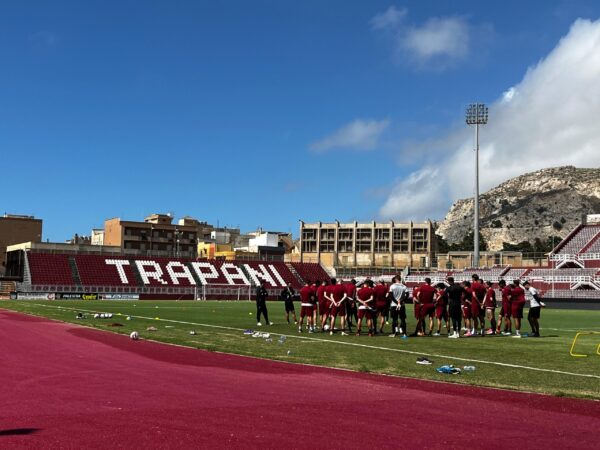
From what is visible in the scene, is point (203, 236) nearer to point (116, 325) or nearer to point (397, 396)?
point (116, 325)

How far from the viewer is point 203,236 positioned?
16425 centimetres

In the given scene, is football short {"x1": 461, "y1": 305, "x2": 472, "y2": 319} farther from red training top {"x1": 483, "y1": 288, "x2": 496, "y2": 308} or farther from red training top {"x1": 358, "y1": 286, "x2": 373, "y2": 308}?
red training top {"x1": 358, "y1": 286, "x2": 373, "y2": 308}

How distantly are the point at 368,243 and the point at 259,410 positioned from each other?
148 meters

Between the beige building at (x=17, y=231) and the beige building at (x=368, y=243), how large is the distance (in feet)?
175

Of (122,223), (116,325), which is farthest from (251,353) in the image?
(122,223)

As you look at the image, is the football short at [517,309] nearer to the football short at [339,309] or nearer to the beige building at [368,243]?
the football short at [339,309]

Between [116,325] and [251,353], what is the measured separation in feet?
35.9

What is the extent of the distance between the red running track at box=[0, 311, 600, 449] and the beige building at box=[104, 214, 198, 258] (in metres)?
107

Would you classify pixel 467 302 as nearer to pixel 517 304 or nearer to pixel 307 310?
pixel 517 304

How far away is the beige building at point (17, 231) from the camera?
112 m

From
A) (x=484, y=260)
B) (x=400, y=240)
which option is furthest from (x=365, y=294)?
(x=400, y=240)

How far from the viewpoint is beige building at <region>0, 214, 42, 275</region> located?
112 metres

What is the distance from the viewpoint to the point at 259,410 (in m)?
8.88

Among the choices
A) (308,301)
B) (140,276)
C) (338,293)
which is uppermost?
(140,276)
